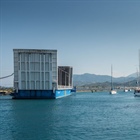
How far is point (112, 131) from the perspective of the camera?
94.7 ft

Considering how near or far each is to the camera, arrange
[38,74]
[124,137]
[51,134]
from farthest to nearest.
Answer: [38,74]
[51,134]
[124,137]

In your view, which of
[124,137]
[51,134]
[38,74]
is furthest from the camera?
[38,74]

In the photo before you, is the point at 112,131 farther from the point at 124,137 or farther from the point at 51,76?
the point at 51,76

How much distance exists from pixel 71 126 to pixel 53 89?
52785 mm

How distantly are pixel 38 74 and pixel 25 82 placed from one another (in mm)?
3987

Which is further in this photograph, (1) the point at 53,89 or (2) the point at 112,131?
(1) the point at 53,89

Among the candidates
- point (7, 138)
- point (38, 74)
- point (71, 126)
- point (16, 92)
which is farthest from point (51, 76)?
point (7, 138)

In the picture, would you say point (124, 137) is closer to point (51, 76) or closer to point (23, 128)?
point (23, 128)

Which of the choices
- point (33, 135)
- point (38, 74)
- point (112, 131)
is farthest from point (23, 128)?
point (38, 74)

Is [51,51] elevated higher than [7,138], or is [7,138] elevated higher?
[51,51]

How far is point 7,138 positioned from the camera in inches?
1040

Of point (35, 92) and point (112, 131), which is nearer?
point (112, 131)

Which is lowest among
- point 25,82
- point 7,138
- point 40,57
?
point 7,138

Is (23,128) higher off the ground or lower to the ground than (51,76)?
lower
